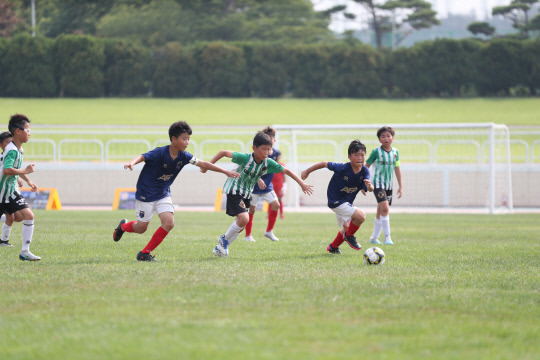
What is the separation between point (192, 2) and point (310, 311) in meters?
58.9

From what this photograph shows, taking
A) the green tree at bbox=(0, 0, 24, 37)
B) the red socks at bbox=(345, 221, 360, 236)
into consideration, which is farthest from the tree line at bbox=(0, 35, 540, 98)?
the red socks at bbox=(345, 221, 360, 236)

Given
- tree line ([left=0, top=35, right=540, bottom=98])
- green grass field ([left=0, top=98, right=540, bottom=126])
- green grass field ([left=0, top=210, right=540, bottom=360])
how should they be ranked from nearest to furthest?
green grass field ([left=0, top=210, right=540, bottom=360]) < green grass field ([left=0, top=98, right=540, bottom=126]) < tree line ([left=0, top=35, right=540, bottom=98])

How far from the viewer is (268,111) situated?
47.8 metres

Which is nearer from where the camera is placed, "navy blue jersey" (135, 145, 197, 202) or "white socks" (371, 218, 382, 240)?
"navy blue jersey" (135, 145, 197, 202)

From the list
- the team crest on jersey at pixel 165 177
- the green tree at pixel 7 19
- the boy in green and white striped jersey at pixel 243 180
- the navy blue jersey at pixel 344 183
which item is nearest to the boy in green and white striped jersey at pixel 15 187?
the team crest on jersey at pixel 165 177

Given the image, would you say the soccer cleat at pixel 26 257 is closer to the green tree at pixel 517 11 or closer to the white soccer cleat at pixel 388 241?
the white soccer cleat at pixel 388 241

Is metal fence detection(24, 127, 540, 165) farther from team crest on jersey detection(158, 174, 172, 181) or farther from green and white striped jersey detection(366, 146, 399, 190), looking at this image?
team crest on jersey detection(158, 174, 172, 181)

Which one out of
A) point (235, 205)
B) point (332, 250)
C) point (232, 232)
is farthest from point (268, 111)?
point (232, 232)

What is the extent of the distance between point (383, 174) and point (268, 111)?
35.9m

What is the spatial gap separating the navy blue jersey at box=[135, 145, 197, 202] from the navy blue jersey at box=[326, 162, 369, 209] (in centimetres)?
219

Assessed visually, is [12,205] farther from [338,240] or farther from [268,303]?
[268,303]

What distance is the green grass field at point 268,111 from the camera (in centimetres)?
4434

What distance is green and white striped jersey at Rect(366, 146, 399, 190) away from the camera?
1227 cm

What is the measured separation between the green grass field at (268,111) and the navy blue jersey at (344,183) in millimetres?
33118
